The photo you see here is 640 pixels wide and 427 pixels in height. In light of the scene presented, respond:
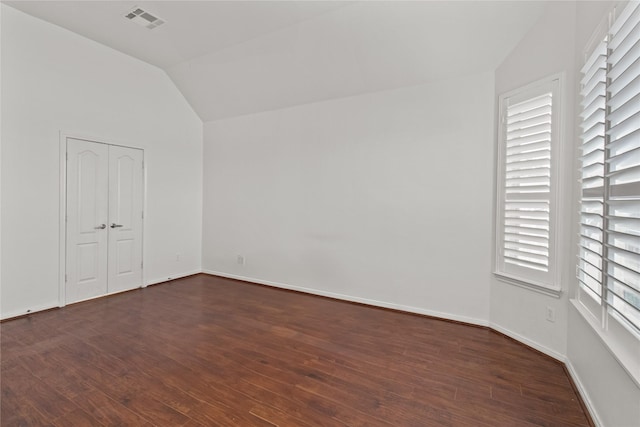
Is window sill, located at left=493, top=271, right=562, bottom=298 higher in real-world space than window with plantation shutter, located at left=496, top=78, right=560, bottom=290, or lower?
lower

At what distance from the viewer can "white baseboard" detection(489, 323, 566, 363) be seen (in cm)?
261

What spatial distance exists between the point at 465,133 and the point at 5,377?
488 centimetres

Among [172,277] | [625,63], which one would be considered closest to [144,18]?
[172,277]

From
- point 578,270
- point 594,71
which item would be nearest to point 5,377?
point 578,270

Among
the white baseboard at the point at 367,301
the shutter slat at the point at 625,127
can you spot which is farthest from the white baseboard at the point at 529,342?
the shutter slat at the point at 625,127

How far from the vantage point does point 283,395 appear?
84.0 inches

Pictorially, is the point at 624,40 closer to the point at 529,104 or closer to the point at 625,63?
the point at 625,63

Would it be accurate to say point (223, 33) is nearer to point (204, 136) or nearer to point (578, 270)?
point (204, 136)

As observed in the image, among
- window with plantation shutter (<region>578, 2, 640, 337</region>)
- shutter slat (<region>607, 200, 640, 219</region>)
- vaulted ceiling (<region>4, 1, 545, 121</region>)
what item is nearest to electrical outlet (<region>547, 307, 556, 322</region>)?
window with plantation shutter (<region>578, 2, 640, 337</region>)

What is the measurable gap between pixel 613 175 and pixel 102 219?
560cm

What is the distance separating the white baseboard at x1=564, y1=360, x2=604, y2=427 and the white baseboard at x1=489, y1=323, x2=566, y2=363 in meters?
0.09

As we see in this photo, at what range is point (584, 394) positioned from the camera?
206 centimetres

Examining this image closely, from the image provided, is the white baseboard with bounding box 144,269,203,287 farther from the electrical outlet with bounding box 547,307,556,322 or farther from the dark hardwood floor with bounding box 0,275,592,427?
the electrical outlet with bounding box 547,307,556,322

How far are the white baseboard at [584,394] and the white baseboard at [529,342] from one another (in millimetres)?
88
